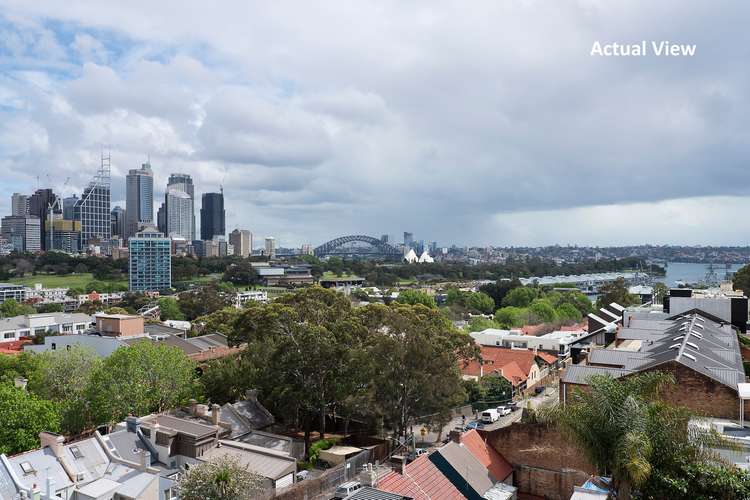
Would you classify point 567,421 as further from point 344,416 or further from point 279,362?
point 344,416

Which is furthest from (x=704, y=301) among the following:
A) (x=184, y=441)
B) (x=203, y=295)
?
(x=203, y=295)

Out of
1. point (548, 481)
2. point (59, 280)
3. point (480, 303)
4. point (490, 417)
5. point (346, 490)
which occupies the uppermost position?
point (346, 490)

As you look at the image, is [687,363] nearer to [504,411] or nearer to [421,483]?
[504,411]

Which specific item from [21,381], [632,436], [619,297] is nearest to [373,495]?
[632,436]

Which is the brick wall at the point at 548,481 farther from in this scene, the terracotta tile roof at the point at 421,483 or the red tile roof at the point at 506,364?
the red tile roof at the point at 506,364

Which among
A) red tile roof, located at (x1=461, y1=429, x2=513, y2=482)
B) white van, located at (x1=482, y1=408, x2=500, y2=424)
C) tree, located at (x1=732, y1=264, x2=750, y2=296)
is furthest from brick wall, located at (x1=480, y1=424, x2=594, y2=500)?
tree, located at (x1=732, y1=264, x2=750, y2=296)

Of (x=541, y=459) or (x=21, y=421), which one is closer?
(x=541, y=459)

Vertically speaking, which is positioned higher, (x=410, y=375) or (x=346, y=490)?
(x=410, y=375)
